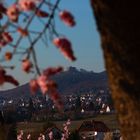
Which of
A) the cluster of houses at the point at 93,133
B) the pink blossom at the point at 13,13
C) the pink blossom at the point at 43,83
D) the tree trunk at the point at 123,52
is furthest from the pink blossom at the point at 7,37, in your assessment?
the cluster of houses at the point at 93,133

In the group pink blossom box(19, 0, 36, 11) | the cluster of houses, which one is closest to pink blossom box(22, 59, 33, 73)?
pink blossom box(19, 0, 36, 11)

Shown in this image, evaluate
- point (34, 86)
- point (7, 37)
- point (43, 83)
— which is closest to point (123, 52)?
point (43, 83)

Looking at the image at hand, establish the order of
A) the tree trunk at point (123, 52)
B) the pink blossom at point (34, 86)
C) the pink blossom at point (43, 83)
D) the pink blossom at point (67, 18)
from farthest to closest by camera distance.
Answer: the pink blossom at point (67, 18), the pink blossom at point (34, 86), the pink blossom at point (43, 83), the tree trunk at point (123, 52)

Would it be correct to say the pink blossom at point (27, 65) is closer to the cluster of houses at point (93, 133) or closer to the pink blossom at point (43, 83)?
the pink blossom at point (43, 83)

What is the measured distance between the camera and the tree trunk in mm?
3033

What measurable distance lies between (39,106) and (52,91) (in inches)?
4173

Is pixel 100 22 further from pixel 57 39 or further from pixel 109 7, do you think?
pixel 57 39

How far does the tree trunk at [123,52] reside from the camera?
3033mm

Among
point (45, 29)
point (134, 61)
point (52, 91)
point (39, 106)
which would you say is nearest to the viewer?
point (134, 61)

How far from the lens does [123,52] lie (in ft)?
9.98

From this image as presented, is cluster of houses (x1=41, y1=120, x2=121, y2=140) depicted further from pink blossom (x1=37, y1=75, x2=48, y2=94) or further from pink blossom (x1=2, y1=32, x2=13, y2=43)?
pink blossom (x1=37, y1=75, x2=48, y2=94)

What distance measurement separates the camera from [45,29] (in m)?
3.58

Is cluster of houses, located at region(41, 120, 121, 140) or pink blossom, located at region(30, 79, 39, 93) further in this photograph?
cluster of houses, located at region(41, 120, 121, 140)

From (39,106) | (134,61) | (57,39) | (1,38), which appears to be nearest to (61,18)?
(57,39)
